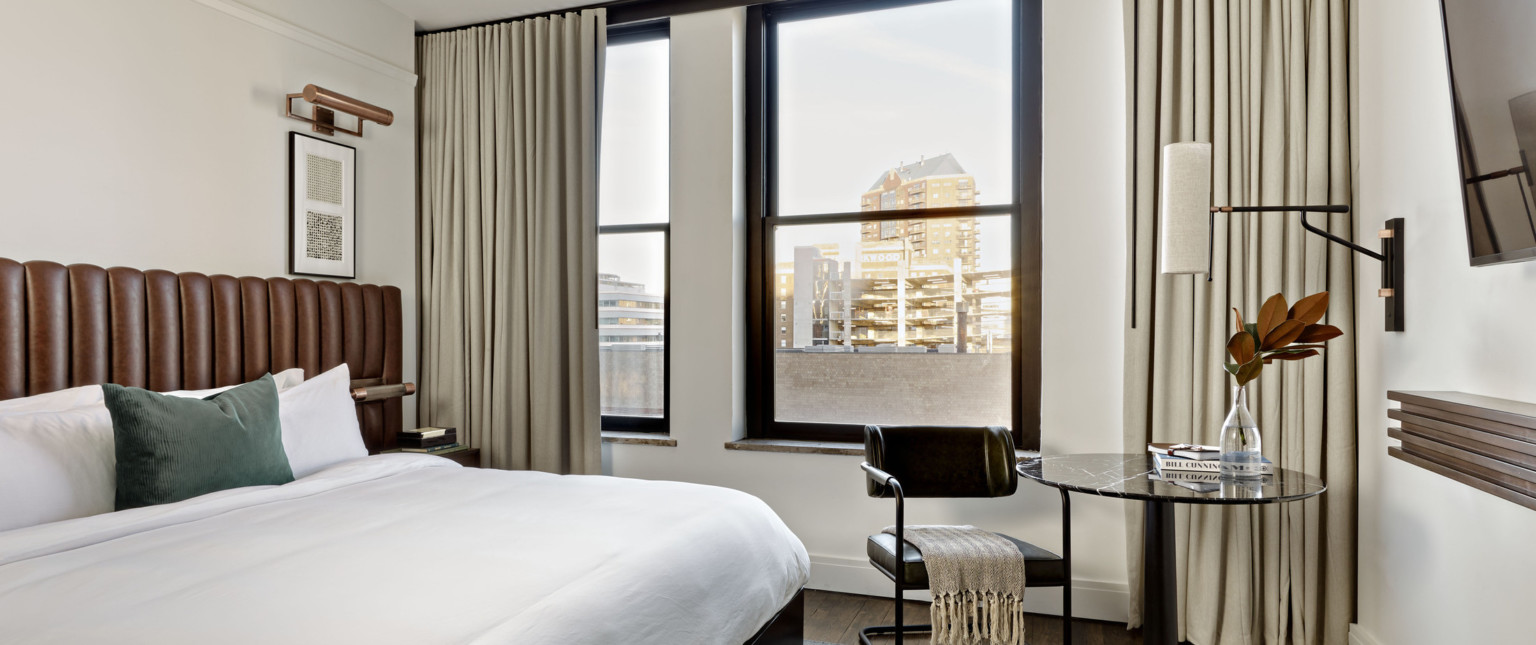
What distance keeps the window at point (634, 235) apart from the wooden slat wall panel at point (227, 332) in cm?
144

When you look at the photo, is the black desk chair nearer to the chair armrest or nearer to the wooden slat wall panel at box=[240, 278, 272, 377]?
the chair armrest

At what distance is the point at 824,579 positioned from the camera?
3.46 metres

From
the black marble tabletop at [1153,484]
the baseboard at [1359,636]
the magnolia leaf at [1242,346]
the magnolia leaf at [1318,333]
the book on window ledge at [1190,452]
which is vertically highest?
the magnolia leaf at [1318,333]

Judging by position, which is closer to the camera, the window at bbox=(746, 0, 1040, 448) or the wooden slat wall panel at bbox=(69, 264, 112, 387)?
the wooden slat wall panel at bbox=(69, 264, 112, 387)

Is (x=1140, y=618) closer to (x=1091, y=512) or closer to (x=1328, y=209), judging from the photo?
(x=1091, y=512)

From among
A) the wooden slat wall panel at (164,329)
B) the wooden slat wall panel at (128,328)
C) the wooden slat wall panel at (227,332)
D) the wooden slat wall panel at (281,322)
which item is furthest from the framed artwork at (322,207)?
the wooden slat wall panel at (128,328)

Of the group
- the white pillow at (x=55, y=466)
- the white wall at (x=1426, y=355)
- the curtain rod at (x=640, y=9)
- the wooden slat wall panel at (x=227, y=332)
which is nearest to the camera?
the white wall at (x=1426, y=355)

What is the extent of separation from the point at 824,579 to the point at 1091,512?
3.65ft

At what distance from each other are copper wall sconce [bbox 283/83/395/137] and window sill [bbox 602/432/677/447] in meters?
1.75

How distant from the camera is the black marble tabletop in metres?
2.03

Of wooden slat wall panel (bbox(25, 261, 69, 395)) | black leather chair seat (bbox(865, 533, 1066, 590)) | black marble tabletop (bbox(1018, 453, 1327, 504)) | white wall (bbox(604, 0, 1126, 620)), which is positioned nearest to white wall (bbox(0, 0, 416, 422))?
wooden slat wall panel (bbox(25, 261, 69, 395))

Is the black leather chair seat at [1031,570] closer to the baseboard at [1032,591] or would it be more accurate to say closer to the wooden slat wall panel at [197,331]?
the baseboard at [1032,591]

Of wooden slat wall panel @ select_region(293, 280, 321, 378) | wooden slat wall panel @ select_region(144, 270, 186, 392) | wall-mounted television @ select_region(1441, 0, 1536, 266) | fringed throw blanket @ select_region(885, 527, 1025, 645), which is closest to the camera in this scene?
wall-mounted television @ select_region(1441, 0, 1536, 266)

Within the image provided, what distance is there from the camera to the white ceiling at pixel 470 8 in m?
3.80
